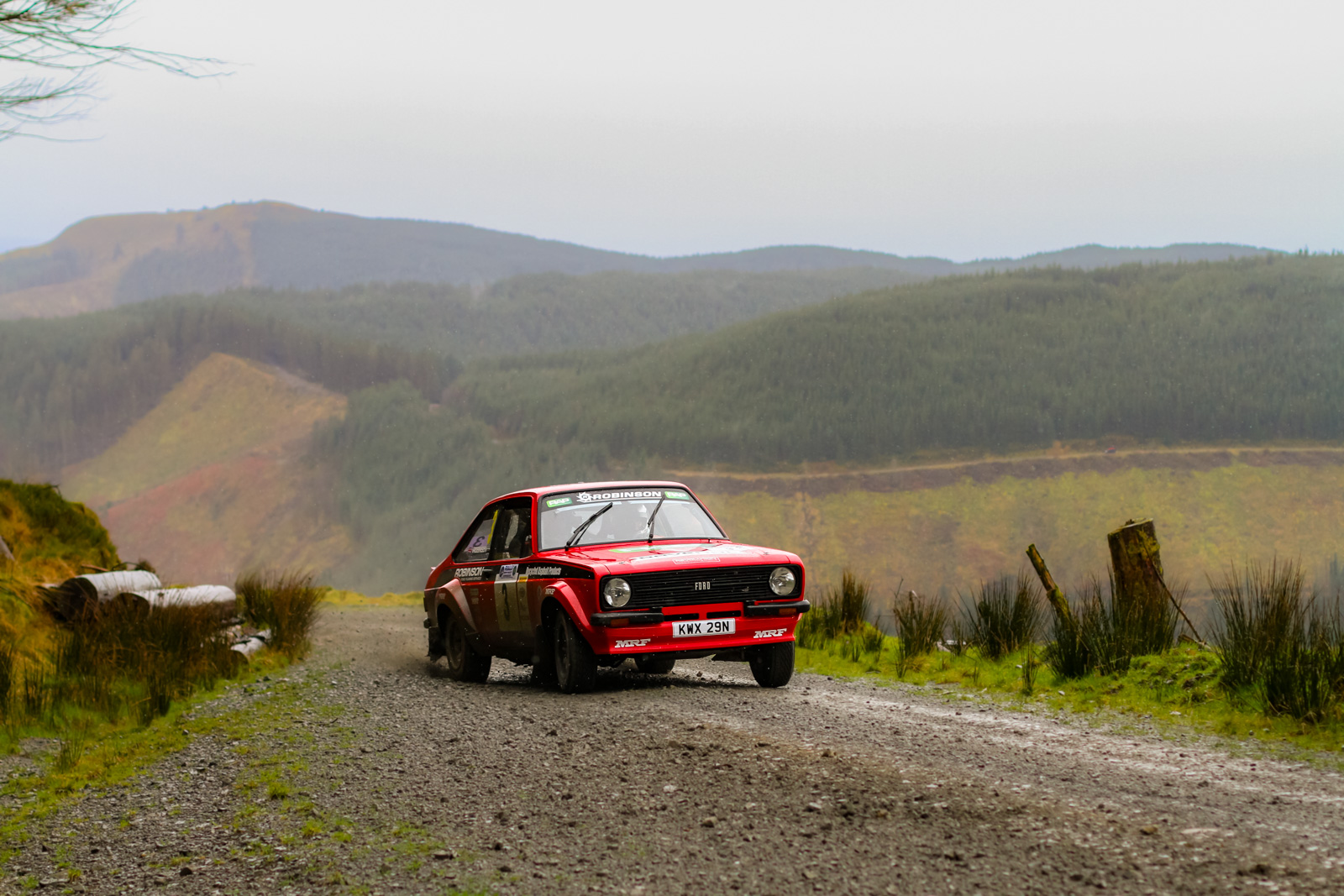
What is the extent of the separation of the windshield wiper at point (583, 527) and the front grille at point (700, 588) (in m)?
1.20

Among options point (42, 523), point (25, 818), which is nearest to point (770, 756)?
point (25, 818)

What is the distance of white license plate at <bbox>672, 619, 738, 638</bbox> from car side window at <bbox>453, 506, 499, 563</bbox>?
2699 mm

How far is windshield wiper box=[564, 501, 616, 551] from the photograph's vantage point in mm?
10133

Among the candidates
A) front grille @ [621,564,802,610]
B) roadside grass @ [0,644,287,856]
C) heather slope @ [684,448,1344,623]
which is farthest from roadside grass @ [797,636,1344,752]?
heather slope @ [684,448,1344,623]

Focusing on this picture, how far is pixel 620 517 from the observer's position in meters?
10.4

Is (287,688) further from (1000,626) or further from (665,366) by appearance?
(665,366)

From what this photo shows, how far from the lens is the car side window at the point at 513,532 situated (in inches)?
411

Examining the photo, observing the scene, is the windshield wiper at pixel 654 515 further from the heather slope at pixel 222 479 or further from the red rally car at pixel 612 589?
the heather slope at pixel 222 479

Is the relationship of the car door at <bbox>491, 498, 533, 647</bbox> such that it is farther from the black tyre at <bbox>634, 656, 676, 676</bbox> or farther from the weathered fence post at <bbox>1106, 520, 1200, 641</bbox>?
the weathered fence post at <bbox>1106, 520, 1200, 641</bbox>

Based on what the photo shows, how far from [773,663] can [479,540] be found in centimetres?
326

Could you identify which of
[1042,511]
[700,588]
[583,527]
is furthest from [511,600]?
[1042,511]

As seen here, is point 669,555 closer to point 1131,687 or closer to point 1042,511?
point 1131,687

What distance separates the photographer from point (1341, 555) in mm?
107625

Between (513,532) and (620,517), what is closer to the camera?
(620,517)
